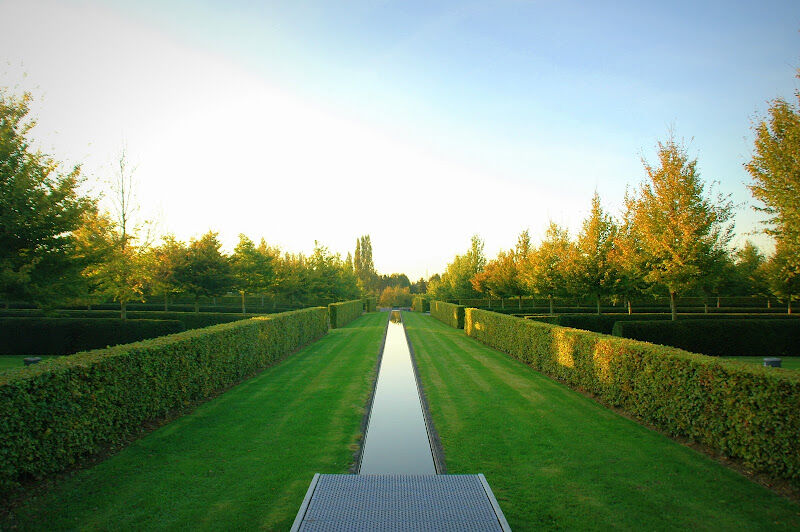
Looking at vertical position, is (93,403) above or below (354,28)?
below

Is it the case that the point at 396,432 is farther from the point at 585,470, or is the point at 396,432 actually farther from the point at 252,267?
the point at 252,267

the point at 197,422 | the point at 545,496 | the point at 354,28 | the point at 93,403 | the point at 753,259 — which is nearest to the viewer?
the point at 545,496

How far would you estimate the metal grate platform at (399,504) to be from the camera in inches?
155

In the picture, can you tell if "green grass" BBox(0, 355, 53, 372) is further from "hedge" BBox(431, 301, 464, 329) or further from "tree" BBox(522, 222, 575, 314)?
"tree" BBox(522, 222, 575, 314)

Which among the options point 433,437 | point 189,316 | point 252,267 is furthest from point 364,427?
point 252,267

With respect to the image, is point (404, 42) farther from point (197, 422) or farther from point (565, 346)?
point (197, 422)

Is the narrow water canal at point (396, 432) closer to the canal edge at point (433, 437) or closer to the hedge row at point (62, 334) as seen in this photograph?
the canal edge at point (433, 437)

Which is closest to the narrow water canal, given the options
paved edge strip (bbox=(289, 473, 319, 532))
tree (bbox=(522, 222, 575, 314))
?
paved edge strip (bbox=(289, 473, 319, 532))

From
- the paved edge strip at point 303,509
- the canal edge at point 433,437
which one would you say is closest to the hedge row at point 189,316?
the canal edge at point 433,437

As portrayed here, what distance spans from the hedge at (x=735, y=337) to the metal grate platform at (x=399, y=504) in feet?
46.8

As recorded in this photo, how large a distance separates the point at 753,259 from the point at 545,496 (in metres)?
50.9

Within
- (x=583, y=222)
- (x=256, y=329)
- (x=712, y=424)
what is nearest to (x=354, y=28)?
(x=256, y=329)

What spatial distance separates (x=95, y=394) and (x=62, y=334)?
13461 millimetres

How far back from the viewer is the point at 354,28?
13.2m
